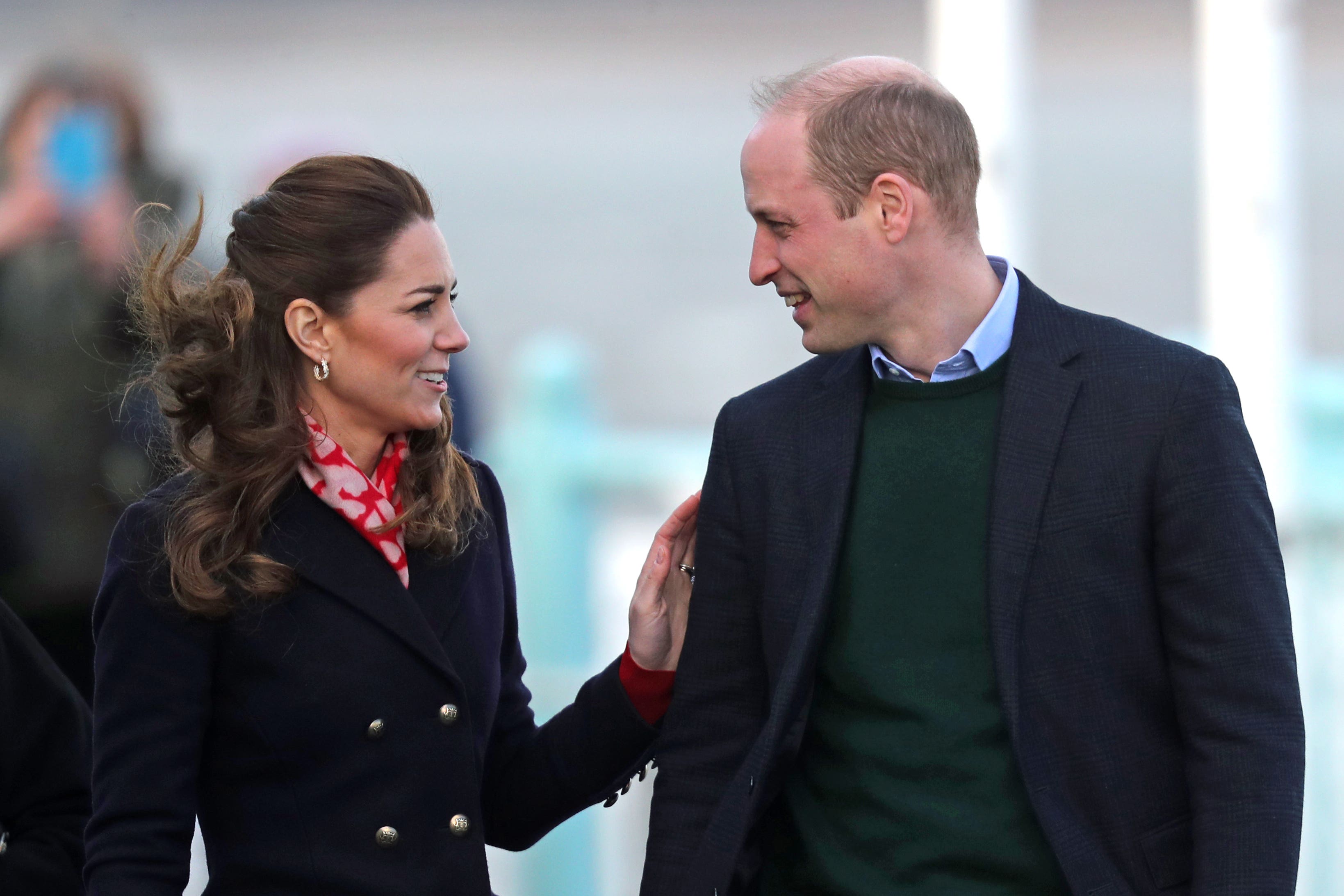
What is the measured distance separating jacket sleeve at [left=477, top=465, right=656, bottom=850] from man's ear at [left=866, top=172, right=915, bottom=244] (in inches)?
28.2

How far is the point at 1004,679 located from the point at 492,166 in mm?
14668

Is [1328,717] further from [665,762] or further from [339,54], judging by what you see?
[339,54]

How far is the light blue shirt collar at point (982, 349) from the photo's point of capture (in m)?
2.21

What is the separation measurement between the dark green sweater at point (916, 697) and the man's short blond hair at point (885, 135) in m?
0.25

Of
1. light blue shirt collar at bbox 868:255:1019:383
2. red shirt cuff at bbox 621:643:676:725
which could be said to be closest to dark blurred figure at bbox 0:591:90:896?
red shirt cuff at bbox 621:643:676:725

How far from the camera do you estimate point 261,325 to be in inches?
89.4

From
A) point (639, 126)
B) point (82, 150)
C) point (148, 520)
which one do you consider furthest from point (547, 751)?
point (639, 126)

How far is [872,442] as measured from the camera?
2.24 m

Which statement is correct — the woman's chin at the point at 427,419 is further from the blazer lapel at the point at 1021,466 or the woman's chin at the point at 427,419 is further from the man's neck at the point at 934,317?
the blazer lapel at the point at 1021,466

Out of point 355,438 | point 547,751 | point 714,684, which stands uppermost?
point 355,438

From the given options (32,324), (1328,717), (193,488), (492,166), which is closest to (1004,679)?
(193,488)

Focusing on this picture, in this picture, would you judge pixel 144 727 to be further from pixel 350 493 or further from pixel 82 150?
pixel 82 150

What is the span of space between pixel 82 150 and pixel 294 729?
161cm

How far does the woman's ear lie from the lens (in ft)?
7.40
